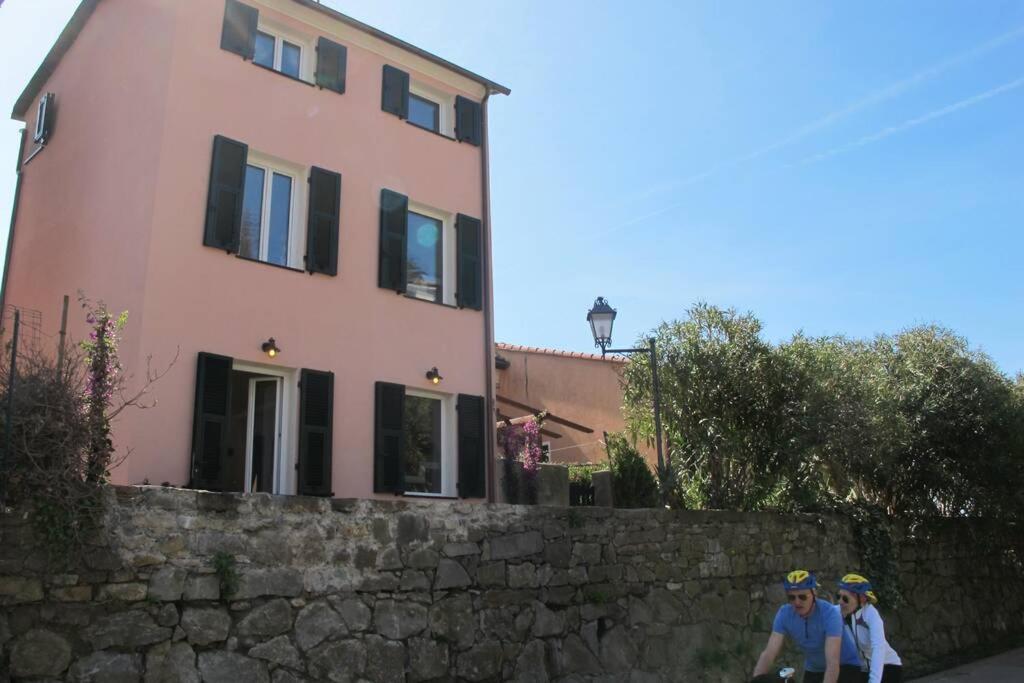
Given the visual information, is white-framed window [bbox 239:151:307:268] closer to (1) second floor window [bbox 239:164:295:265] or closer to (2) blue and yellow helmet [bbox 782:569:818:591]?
(1) second floor window [bbox 239:164:295:265]

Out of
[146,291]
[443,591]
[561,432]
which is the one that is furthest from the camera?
[561,432]

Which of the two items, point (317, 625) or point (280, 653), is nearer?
point (280, 653)

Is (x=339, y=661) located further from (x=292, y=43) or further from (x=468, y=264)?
(x=292, y=43)

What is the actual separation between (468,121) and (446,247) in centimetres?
220

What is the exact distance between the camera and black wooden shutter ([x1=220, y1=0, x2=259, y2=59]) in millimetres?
10570

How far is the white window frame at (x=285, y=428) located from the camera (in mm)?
9688

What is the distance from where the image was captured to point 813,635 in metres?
5.71

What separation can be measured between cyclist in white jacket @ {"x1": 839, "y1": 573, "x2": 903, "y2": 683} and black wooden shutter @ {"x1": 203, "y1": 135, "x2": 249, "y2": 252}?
7.34 m

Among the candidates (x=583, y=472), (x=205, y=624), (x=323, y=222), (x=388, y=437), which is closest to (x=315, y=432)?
(x=388, y=437)

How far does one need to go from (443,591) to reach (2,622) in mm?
3474

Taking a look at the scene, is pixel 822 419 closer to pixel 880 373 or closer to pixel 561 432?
pixel 880 373

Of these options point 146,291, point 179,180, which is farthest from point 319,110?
point 146,291

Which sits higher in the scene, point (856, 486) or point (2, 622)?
point (856, 486)

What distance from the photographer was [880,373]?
14.2m
